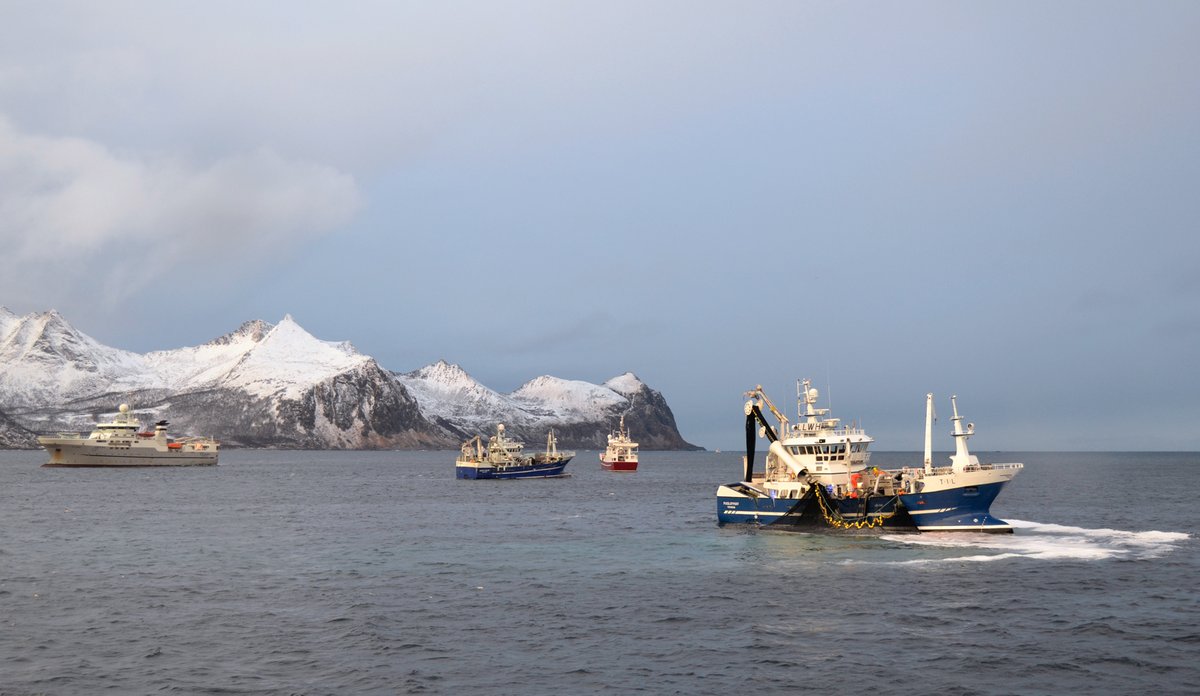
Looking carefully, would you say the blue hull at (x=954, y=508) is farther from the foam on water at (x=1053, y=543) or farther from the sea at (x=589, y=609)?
the sea at (x=589, y=609)

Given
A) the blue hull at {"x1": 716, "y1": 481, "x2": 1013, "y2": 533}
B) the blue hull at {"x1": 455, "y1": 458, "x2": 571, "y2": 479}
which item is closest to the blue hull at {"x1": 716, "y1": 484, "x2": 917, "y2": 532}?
the blue hull at {"x1": 716, "y1": 481, "x2": 1013, "y2": 533}

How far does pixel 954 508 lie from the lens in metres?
63.3

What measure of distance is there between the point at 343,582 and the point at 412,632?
42.3 ft

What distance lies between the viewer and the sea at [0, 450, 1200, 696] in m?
28.6

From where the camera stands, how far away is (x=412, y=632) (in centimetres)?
3475

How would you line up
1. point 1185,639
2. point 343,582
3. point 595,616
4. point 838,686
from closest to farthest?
point 838,686, point 1185,639, point 595,616, point 343,582

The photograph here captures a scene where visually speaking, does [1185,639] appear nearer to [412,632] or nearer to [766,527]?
[412,632]

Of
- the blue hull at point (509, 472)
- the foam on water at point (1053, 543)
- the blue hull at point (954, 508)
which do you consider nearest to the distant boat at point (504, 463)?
the blue hull at point (509, 472)

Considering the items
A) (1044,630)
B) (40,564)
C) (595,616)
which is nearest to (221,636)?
(595,616)

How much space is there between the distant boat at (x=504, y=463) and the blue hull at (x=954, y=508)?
327 feet

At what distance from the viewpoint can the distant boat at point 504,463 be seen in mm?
161750

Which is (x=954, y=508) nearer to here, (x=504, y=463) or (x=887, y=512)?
(x=887, y=512)

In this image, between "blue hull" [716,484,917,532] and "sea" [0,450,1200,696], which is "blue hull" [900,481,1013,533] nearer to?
"blue hull" [716,484,917,532]

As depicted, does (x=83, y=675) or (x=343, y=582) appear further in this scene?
(x=343, y=582)
